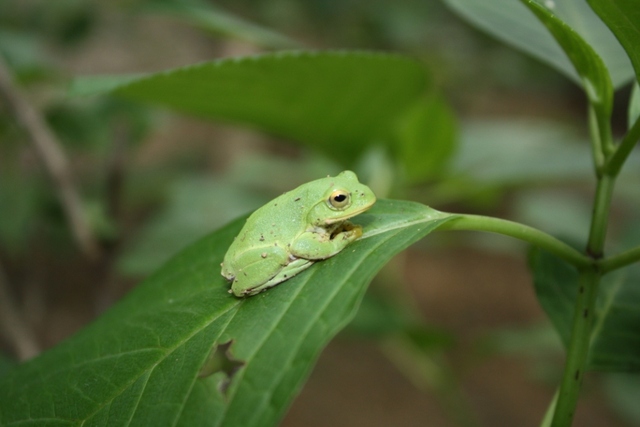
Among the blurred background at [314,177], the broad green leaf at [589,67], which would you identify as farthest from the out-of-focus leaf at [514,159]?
the broad green leaf at [589,67]

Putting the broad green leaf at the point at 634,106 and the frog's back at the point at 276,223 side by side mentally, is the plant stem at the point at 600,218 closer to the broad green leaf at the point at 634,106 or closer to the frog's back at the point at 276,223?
the broad green leaf at the point at 634,106

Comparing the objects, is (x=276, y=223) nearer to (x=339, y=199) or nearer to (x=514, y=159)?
(x=339, y=199)

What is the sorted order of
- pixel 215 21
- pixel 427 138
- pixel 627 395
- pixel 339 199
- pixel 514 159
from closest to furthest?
pixel 339 199
pixel 215 21
pixel 427 138
pixel 514 159
pixel 627 395

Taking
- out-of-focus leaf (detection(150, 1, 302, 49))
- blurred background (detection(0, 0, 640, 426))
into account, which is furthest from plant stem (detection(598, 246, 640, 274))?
out-of-focus leaf (detection(150, 1, 302, 49))

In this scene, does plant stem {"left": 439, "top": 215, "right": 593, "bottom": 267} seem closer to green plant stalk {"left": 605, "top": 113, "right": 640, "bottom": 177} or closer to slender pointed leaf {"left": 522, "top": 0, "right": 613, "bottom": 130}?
green plant stalk {"left": 605, "top": 113, "right": 640, "bottom": 177}

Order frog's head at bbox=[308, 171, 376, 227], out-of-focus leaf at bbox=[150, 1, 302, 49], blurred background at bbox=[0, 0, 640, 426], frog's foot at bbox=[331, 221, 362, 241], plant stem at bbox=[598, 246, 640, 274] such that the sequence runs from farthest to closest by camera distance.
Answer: blurred background at bbox=[0, 0, 640, 426], out-of-focus leaf at bbox=[150, 1, 302, 49], frog's head at bbox=[308, 171, 376, 227], frog's foot at bbox=[331, 221, 362, 241], plant stem at bbox=[598, 246, 640, 274]

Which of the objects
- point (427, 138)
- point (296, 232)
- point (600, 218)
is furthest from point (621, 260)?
point (427, 138)

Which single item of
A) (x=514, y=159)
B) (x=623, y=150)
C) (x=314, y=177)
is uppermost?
(x=623, y=150)
